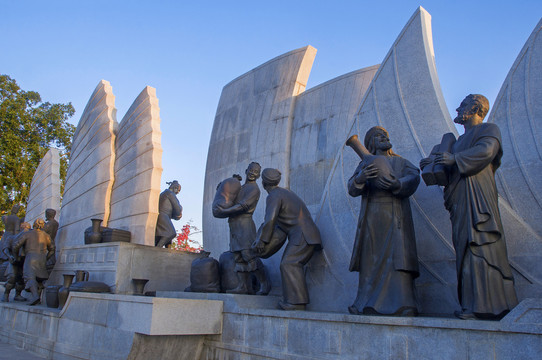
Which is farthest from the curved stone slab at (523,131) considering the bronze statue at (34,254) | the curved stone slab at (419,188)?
the bronze statue at (34,254)

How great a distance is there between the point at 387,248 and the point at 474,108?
178 cm

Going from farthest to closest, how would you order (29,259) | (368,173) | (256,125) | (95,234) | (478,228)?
1. (256,125)
2. (29,259)
3. (95,234)
4. (368,173)
5. (478,228)

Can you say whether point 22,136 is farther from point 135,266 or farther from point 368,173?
point 368,173

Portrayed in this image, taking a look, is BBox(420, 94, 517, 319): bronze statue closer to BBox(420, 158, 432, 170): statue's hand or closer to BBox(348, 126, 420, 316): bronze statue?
BBox(420, 158, 432, 170): statue's hand

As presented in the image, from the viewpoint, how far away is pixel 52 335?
284 inches

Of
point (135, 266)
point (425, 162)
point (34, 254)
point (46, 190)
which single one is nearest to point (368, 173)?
point (425, 162)

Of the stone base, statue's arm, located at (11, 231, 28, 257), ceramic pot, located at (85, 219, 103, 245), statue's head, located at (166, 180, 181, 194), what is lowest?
the stone base

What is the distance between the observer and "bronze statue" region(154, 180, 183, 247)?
35.0 feet

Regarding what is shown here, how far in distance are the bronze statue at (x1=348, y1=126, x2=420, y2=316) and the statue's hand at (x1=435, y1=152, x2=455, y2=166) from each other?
0.58 metres

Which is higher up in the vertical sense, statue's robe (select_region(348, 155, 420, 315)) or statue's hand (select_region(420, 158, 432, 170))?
statue's hand (select_region(420, 158, 432, 170))

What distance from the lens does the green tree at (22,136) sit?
24.6 meters

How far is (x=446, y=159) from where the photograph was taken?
4.70 meters

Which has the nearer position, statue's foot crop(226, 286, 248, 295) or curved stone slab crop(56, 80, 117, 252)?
statue's foot crop(226, 286, 248, 295)

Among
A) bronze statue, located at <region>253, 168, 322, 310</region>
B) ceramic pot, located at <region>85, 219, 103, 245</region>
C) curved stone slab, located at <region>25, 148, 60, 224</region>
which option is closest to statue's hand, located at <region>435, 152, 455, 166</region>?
bronze statue, located at <region>253, 168, 322, 310</region>
